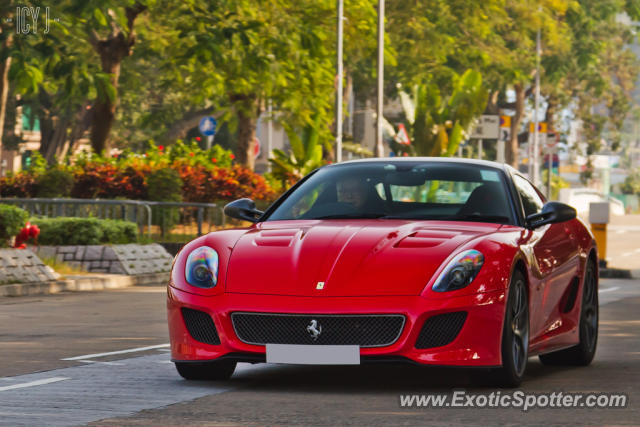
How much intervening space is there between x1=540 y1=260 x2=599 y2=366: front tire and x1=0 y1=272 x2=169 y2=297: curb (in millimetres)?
9798

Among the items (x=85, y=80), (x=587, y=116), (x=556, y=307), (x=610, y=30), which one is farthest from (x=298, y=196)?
(x=587, y=116)

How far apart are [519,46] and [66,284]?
44.4 m

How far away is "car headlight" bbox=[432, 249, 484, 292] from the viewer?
8.38 meters

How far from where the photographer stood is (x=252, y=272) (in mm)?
8562

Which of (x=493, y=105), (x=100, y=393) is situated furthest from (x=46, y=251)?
(x=493, y=105)

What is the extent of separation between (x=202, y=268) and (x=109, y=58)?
23691mm

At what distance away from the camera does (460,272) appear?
8.43 metres

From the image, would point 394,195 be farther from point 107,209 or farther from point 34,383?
point 107,209

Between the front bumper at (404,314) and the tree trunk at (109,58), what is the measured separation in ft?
71.5

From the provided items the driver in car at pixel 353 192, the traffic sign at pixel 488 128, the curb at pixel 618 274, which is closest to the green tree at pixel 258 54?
the traffic sign at pixel 488 128

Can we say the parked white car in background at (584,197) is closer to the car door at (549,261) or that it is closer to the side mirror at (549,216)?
the car door at (549,261)

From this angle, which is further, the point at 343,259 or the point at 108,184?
the point at 108,184

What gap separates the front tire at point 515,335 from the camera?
859 centimetres

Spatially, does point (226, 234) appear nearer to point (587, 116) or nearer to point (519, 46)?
point (519, 46)
